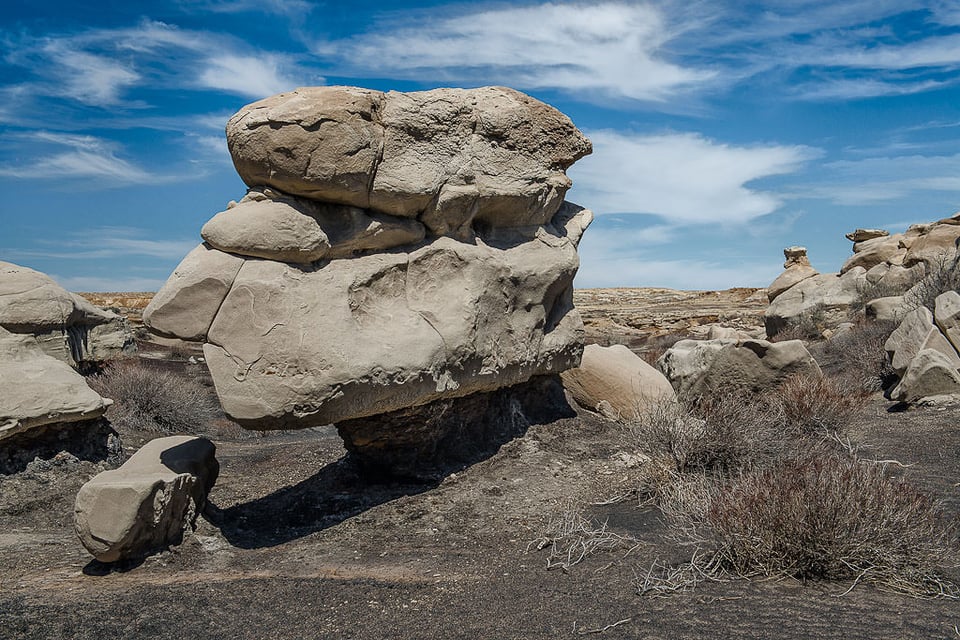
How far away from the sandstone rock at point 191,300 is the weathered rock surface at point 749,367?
6.08 m

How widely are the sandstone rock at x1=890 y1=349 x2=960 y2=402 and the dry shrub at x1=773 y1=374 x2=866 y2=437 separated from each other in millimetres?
1556

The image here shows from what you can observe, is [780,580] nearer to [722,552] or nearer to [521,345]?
[722,552]

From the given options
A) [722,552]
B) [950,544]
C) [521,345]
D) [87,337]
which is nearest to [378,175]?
[521,345]

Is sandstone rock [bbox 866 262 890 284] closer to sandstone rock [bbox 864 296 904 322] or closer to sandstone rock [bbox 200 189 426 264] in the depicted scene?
sandstone rock [bbox 864 296 904 322]

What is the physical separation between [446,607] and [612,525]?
1810 mm

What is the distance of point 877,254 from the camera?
2266 centimetres

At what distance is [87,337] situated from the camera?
12141 millimetres

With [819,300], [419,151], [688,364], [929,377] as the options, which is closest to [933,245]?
[819,300]

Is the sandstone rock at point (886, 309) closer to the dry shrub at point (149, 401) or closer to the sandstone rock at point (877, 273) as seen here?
the sandstone rock at point (877, 273)

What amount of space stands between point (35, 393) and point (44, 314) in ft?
6.23

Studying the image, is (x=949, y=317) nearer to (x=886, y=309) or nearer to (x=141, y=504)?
(x=886, y=309)

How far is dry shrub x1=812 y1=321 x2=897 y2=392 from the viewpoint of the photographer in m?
11.8

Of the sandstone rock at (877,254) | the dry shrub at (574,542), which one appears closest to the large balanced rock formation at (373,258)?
the dry shrub at (574,542)

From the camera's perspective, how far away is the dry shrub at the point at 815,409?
27.8 feet
